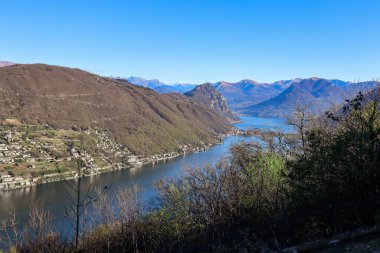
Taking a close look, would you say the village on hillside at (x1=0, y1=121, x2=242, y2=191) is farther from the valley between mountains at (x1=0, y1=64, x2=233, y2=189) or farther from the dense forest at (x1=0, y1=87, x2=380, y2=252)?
the dense forest at (x1=0, y1=87, x2=380, y2=252)

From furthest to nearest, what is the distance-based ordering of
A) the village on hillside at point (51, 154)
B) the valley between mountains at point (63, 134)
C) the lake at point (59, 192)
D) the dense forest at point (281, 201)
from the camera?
the valley between mountains at point (63, 134)
the village on hillside at point (51, 154)
the lake at point (59, 192)
the dense forest at point (281, 201)

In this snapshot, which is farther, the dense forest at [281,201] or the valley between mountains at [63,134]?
the valley between mountains at [63,134]

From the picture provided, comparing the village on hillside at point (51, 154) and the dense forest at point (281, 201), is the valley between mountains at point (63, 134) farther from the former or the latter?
the dense forest at point (281, 201)

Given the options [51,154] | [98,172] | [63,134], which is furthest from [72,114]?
[98,172]

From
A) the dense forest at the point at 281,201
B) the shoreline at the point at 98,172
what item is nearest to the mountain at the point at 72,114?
the shoreline at the point at 98,172

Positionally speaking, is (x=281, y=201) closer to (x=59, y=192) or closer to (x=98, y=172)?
(x=59, y=192)

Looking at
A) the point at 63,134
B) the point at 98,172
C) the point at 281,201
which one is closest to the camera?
the point at 281,201

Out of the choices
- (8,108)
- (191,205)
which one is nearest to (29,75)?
(8,108)

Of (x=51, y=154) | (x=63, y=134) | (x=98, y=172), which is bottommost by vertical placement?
(x=98, y=172)

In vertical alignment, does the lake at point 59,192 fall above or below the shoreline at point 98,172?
Result: below

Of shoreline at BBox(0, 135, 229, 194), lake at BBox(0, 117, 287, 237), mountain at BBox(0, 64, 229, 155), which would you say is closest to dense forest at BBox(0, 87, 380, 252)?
lake at BBox(0, 117, 287, 237)
